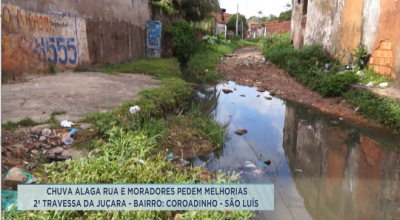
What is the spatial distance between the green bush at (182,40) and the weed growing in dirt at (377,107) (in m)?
9.07

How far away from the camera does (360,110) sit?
16.8 feet

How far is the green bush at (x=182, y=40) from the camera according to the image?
43.8 ft

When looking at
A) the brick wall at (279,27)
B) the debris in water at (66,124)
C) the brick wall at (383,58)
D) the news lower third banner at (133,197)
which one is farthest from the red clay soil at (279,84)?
the brick wall at (279,27)

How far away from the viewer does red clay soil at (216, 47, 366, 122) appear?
561cm

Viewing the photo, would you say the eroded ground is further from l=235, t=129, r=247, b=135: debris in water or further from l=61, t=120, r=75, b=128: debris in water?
l=235, t=129, r=247, b=135: debris in water

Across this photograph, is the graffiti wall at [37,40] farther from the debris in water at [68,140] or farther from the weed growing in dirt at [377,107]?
the weed growing in dirt at [377,107]

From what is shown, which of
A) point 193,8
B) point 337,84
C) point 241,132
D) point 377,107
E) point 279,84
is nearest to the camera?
point 241,132

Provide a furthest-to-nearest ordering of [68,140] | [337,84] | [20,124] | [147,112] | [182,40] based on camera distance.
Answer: [182,40] < [337,84] < [147,112] < [20,124] < [68,140]

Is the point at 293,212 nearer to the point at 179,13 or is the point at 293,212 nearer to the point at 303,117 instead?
the point at 303,117

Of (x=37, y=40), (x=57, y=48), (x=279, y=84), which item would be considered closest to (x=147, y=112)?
(x=37, y=40)

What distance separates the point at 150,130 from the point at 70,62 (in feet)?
13.4

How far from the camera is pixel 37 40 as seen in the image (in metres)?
5.56

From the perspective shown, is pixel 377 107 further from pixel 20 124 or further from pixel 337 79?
pixel 20 124

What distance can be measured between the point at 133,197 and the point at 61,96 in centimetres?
267
